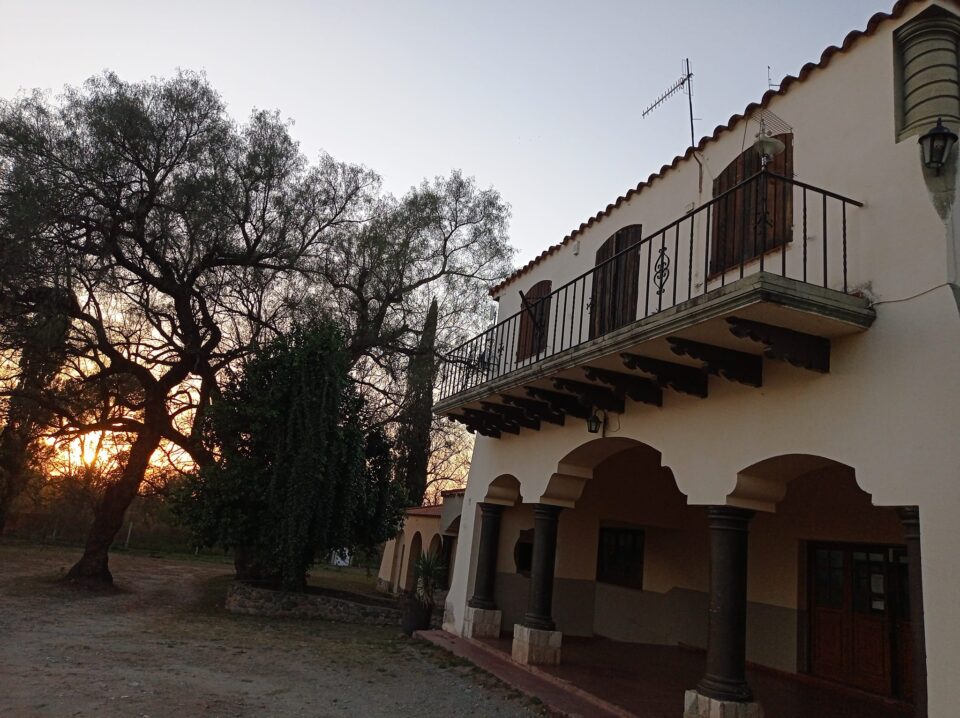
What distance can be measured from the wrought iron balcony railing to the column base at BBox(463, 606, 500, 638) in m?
3.44

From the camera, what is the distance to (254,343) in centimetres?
1628

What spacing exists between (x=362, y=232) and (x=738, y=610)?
47.6ft

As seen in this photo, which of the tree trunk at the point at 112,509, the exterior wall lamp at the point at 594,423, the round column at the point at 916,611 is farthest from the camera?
the tree trunk at the point at 112,509

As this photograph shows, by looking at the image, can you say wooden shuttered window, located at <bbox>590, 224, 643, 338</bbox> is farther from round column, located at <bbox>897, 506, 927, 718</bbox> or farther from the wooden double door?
round column, located at <bbox>897, 506, 927, 718</bbox>

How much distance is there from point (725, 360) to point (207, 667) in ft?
22.8

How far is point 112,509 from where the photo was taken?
54.1ft

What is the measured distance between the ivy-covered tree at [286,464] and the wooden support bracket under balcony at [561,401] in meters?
6.69

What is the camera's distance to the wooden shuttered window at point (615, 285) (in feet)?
28.4

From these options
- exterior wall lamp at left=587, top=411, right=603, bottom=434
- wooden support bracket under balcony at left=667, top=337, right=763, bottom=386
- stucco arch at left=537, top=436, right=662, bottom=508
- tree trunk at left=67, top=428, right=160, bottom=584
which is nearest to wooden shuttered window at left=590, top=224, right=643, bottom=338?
exterior wall lamp at left=587, top=411, right=603, bottom=434

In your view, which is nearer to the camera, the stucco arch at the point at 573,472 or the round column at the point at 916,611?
the round column at the point at 916,611

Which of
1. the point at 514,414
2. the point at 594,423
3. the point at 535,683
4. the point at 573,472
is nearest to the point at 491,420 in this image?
the point at 514,414

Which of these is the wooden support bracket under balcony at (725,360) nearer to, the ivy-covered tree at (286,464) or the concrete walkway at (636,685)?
the concrete walkway at (636,685)

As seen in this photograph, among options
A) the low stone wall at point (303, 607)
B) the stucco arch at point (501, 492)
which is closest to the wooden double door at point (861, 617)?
the stucco arch at point (501, 492)

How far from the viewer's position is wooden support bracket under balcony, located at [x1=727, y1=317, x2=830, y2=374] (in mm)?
5336
